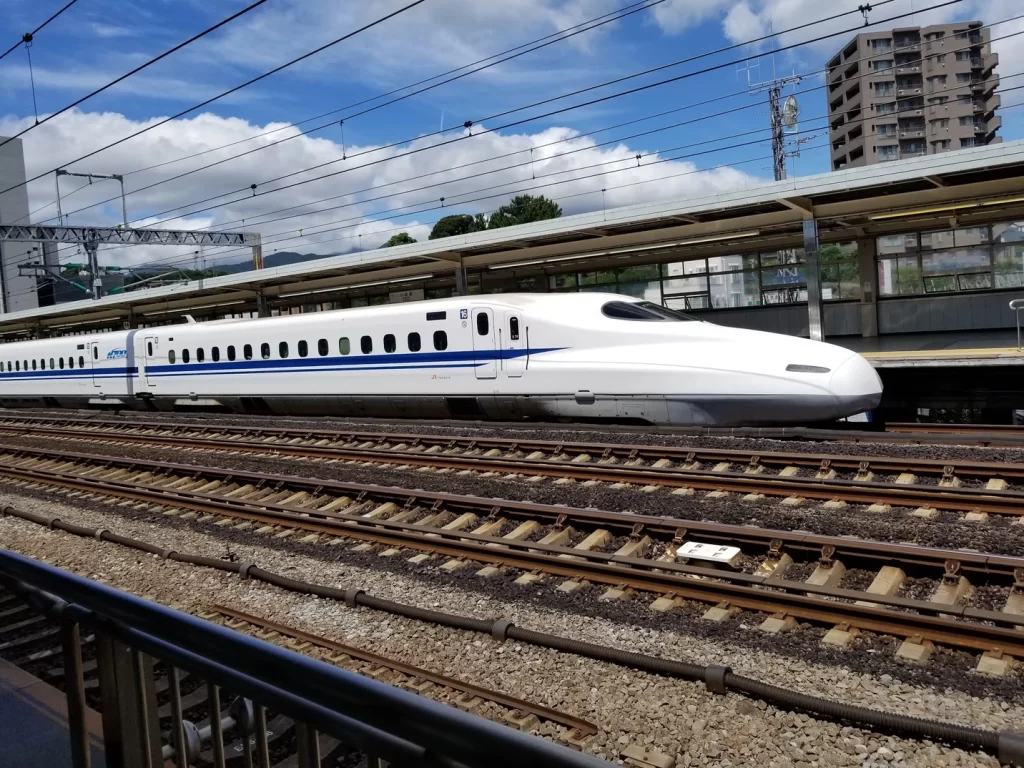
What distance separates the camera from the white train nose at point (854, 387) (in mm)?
10234

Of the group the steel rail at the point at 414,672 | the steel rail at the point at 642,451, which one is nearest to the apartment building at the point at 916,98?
the steel rail at the point at 642,451

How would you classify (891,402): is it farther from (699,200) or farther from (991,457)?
(991,457)

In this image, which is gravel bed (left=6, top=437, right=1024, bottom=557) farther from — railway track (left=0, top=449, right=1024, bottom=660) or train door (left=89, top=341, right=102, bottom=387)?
train door (left=89, top=341, right=102, bottom=387)

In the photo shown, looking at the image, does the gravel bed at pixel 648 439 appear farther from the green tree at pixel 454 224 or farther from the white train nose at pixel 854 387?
the green tree at pixel 454 224

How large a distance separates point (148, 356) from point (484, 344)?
11.3m

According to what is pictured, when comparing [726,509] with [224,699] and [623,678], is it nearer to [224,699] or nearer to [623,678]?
[623,678]

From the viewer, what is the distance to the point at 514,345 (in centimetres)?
1295

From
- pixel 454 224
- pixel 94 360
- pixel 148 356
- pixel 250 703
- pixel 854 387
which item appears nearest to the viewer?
pixel 250 703

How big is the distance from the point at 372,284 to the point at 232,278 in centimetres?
442

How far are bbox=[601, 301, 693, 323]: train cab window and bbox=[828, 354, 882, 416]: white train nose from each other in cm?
253

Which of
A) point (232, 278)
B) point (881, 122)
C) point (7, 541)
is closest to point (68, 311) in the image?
point (232, 278)

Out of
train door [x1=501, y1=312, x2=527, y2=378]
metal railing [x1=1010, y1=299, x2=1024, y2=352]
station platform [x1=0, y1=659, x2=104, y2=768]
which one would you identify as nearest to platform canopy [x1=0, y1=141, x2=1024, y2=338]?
metal railing [x1=1010, y1=299, x2=1024, y2=352]

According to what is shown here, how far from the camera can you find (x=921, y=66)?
78062mm

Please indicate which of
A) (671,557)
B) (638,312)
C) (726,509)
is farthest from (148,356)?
(671,557)
